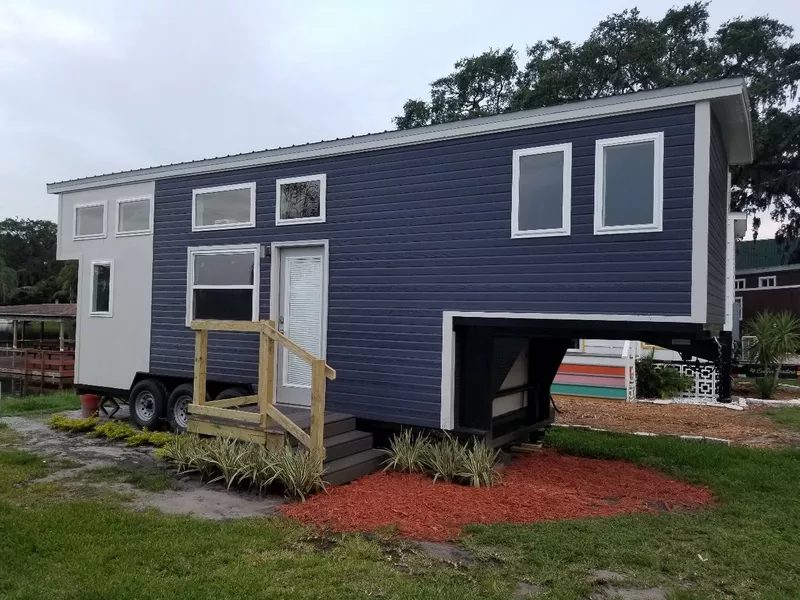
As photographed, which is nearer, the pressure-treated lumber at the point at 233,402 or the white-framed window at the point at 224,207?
the pressure-treated lumber at the point at 233,402

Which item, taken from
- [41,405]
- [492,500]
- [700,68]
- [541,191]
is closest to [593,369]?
[541,191]

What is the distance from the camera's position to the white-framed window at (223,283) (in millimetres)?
8117

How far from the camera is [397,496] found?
221 inches

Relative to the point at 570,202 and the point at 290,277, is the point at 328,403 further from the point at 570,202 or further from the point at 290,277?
the point at 570,202

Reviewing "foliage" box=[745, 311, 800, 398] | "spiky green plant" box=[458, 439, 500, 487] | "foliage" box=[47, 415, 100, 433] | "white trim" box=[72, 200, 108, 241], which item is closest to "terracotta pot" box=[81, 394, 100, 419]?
"foliage" box=[47, 415, 100, 433]

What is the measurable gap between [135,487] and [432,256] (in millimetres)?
3694

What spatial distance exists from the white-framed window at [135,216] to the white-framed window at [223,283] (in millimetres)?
1061

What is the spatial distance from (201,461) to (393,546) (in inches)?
101

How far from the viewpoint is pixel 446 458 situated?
20.5ft

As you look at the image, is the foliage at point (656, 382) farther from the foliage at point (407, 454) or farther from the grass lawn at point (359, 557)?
the foliage at point (407, 454)

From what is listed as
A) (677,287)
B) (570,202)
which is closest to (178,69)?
(570,202)

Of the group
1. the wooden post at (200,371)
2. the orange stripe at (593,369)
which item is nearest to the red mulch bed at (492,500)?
the wooden post at (200,371)

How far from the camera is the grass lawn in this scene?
11.9 ft

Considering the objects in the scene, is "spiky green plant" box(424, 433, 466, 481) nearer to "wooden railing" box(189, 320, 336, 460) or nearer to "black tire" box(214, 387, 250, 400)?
"wooden railing" box(189, 320, 336, 460)
